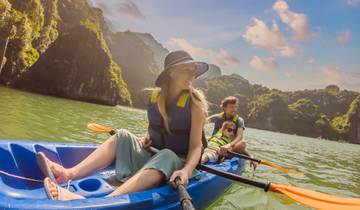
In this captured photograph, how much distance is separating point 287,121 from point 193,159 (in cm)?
13005

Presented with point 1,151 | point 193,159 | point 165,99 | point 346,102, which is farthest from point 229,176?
point 346,102

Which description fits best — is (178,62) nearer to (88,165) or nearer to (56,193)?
(88,165)

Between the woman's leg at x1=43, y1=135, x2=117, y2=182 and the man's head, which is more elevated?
the man's head

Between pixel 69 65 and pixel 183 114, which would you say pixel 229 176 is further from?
pixel 69 65

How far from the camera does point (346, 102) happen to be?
155 metres

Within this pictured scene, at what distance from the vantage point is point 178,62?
3.10 meters

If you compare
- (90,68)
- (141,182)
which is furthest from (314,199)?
(90,68)

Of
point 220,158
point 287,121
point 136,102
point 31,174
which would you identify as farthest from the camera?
point 287,121

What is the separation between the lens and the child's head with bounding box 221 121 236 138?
21.9 feet

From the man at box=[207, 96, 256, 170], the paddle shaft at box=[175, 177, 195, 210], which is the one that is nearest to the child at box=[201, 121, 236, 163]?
the man at box=[207, 96, 256, 170]

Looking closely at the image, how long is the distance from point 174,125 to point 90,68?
4739 centimetres

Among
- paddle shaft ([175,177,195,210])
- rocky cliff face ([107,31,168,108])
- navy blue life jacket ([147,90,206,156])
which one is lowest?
paddle shaft ([175,177,195,210])

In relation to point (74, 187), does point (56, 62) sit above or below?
above

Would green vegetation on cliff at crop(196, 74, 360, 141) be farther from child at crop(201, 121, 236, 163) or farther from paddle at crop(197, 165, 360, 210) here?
paddle at crop(197, 165, 360, 210)
